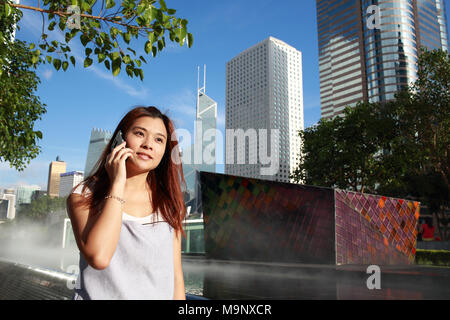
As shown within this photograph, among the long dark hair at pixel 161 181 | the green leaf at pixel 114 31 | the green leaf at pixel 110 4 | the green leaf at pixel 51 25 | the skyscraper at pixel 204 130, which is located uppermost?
the skyscraper at pixel 204 130

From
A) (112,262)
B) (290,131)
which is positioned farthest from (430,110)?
(290,131)

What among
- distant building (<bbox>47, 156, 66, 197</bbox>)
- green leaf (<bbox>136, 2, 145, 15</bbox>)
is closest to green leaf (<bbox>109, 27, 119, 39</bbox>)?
green leaf (<bbox>136, 2, 145, 15</bbox>)

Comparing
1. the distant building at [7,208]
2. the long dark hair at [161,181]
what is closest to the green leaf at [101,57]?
the long dark hair at [161,181]

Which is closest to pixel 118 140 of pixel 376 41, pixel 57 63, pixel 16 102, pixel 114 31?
pixel 114 31

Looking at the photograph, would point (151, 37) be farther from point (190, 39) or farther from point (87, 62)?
point (87, 62)

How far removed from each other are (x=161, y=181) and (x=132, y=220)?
0.32 metres

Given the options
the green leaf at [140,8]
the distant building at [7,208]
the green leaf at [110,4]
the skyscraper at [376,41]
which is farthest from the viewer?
the distant building at [7,208]

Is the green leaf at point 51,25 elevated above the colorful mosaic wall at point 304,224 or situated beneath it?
elevated above

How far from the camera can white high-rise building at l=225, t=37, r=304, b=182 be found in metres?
143

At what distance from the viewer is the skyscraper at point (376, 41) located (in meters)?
85.4

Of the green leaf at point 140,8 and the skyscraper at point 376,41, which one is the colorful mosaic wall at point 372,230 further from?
the skyscraper at point 376,41

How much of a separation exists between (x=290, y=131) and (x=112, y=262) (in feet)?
521

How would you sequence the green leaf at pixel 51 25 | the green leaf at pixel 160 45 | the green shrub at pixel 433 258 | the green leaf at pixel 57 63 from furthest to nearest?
the green shrub at pixel 433 258, the green leaf at pixel 57 63, the green leaf at pixel 51 25, the green leaf at pixel 160 45

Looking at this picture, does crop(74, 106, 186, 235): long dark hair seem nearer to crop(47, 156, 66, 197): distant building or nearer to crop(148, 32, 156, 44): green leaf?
crop(148, 32, 156, 44): green leaf
